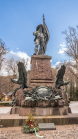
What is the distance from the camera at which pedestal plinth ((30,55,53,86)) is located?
5512mm

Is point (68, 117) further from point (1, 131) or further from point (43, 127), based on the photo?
point (1, 131)

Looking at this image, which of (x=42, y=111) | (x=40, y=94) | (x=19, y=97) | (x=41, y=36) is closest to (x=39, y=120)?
(x=42, y=111)

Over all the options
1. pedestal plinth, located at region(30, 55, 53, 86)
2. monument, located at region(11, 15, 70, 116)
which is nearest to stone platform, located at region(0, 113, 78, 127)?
monument, located at region(11, 15, 70, 116)

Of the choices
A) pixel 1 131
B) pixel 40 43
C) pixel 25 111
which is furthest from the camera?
pixel 40 43

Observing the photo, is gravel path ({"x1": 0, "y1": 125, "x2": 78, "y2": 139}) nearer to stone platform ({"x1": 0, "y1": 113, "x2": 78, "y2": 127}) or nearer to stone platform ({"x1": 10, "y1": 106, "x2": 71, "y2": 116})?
stone platform ({"x1": 0, "y1": 113, "x2": 78, "y2": 127})

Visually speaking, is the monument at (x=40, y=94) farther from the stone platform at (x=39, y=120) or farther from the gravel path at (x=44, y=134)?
the gravel path at (x=44, y=134)

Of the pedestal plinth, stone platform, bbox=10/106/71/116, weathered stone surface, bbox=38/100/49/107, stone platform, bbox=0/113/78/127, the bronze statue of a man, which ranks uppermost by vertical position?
the bronze statue of a man

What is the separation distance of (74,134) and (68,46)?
17.6 metres

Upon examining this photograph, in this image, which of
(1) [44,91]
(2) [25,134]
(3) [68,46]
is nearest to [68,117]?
(1) [44,91]

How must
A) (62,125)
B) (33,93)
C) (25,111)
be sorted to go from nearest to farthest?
(62,125), (25,111), (33,93)

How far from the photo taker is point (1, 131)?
302 centimetres

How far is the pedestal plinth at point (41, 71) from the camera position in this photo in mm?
5512

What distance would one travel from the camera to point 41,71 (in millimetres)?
5840

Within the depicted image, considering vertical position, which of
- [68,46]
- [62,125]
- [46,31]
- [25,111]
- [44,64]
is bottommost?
[62,125]
